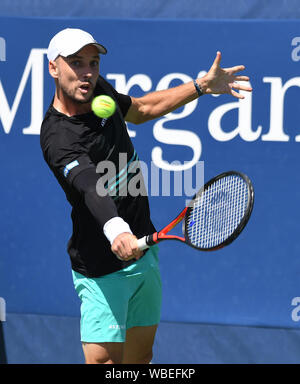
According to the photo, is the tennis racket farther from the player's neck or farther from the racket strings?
the player's neck

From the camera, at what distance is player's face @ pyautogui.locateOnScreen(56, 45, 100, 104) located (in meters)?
3.35

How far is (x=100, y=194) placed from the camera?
3111 millimetres

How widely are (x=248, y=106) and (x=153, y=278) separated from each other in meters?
1.14

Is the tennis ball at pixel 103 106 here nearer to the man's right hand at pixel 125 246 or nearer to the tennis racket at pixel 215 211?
the tennis racket at pixel 215 211

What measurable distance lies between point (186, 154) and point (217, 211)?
0.82m

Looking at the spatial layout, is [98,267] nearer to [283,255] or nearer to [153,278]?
[153,278]

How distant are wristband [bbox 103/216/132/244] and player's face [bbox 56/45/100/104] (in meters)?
0.60

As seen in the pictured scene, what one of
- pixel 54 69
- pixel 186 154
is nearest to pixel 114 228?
pixel 54 69

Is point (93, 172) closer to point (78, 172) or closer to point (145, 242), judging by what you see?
point (78, 172)

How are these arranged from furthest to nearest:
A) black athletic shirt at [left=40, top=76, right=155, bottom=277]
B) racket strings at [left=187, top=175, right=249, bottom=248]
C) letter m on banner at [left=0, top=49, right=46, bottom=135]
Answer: letter m on banner at [left=0, top=49, right=46, bottom=135] → racket strings at [left=187, top=175, right=249, bottom=248] → black athletic shirt at [left=40, top=76, right=155, bottom=277]

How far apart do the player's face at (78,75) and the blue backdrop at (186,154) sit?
945mm

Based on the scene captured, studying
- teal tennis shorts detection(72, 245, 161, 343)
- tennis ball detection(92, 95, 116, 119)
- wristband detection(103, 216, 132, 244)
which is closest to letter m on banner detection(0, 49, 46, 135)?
tennis ball detection(92, 95, 116, 119)

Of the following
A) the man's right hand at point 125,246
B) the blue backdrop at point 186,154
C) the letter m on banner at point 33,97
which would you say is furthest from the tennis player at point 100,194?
the letter m on banner at point 33,97
